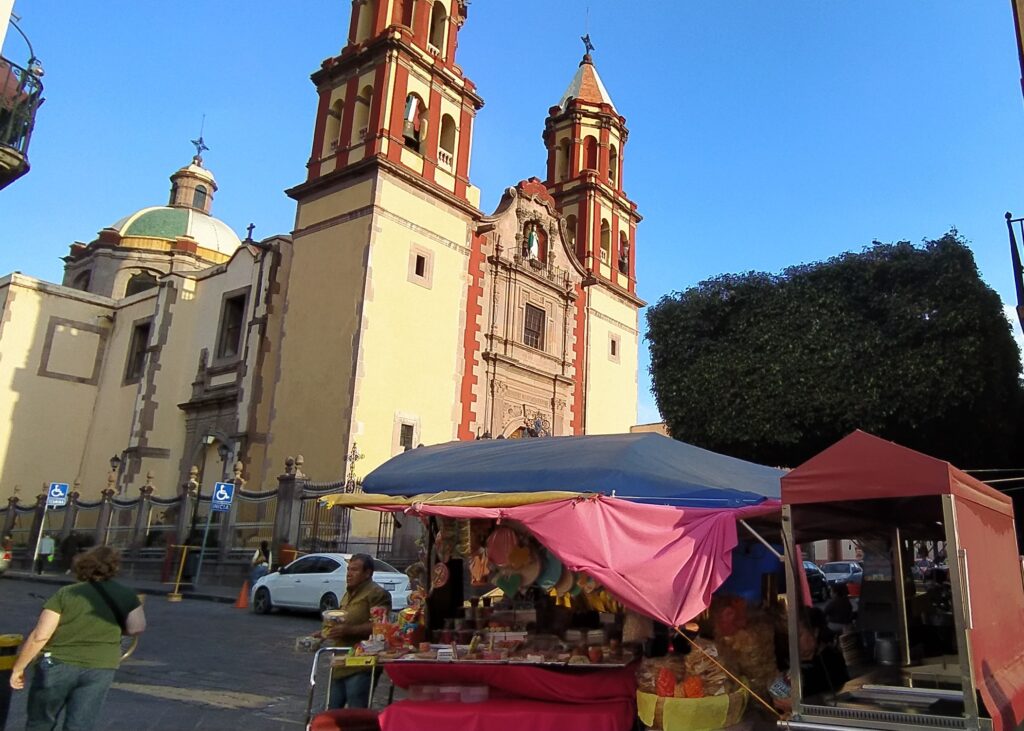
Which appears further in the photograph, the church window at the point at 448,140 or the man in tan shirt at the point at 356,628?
the church window at the point at 448,140

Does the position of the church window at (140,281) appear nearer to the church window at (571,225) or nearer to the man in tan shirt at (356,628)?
the church window at (571,225)

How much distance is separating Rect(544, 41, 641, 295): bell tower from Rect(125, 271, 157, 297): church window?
2217cm

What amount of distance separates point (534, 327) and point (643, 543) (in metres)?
22.4

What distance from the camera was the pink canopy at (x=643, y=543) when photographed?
557 cm

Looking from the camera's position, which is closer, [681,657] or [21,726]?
[681,657]

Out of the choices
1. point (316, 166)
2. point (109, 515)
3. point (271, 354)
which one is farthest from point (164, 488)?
point (316, 166)

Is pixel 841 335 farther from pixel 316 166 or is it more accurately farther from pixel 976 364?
pixel 316 166

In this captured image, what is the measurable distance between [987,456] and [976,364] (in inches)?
121

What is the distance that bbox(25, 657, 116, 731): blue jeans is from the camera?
183 inches

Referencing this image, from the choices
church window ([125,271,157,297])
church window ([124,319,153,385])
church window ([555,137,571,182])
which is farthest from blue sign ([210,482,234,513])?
church window ([125,271,157,297])

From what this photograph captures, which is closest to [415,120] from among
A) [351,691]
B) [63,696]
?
[351,691]

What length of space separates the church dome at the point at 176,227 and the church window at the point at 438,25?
2016cm

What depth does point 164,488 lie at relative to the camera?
1086 inches

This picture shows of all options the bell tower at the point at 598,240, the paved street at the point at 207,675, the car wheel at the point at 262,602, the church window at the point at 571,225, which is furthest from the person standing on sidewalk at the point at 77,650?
the church window at the point at 571,225
